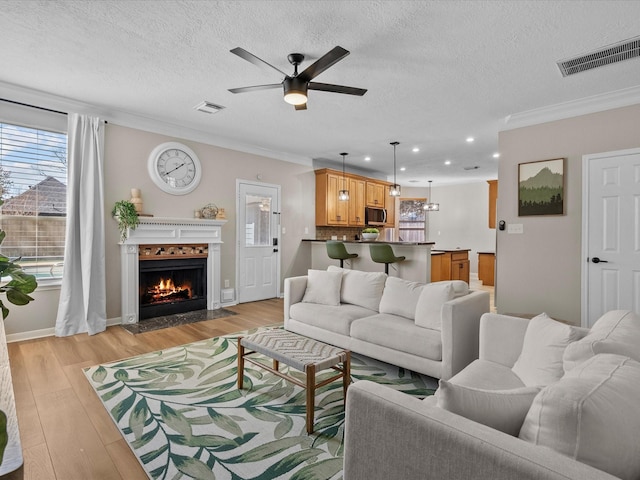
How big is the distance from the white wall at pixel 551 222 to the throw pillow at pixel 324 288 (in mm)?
2384

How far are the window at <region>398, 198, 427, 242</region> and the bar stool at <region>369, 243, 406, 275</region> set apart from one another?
17.2 ft

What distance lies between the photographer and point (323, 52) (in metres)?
2.87

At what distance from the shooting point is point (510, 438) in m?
0.90

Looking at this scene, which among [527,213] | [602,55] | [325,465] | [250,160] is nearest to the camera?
[325,465]

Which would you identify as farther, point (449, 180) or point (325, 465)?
point (449, 180)

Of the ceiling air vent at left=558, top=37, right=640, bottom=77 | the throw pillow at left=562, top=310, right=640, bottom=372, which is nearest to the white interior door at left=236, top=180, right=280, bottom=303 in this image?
the ceiling air vent at left=558, top=37, right=640, bottom=77

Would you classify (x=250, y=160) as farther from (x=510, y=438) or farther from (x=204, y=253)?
(x=510, y=438)

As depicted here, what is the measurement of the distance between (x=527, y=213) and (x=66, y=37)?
16.5 ft

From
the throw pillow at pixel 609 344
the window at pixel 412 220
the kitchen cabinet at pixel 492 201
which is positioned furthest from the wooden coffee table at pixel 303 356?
the window at pixel 412 220

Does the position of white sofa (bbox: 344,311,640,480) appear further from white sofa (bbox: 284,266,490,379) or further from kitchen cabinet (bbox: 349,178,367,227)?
kitchen cabinet (bbox: 349,178,367,227)

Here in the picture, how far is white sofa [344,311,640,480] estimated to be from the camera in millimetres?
836

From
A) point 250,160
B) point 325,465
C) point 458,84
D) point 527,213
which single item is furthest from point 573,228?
point 250,160

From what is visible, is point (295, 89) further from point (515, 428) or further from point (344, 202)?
point (344, 202)

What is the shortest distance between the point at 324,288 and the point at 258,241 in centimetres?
267
